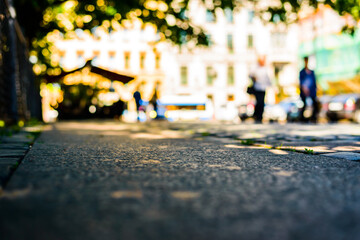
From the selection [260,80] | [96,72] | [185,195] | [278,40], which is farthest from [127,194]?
[278,40]

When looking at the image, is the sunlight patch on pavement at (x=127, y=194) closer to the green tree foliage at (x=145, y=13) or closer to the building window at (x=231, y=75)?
the green tree foliage at (x=145, y=13)

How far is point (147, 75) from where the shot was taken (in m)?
46.3

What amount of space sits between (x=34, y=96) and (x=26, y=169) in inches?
536

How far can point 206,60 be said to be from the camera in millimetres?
46094

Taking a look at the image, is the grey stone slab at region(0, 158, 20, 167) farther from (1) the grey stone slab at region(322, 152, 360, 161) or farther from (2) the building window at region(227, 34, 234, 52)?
(2) the building window at region(227, 34, 234, 52)

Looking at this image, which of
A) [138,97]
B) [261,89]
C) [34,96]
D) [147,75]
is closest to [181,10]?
[261,89]

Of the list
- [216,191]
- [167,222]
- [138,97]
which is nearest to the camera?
[167,222]

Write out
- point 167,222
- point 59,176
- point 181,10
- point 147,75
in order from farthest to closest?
point 147,75 < point 181,10 < point 59,176 < point 167,222

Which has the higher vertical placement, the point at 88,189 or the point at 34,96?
the point at 34,96

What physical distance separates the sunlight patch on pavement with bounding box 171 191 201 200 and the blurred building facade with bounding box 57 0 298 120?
4315cm

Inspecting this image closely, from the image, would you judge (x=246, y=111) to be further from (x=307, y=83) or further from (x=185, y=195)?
(x=185, y=195)

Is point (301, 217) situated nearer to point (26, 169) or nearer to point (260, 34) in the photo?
point (26, 169)

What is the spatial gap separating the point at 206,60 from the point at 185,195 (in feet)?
147

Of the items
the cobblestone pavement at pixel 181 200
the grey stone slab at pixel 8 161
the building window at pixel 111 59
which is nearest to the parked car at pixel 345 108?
the cobblestone pavement at pixel 181 200
